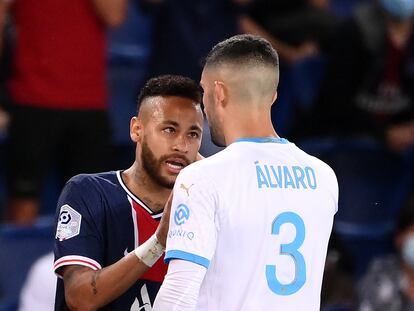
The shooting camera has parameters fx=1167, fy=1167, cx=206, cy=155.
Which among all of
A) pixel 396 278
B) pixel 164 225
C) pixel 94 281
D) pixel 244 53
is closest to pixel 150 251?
pixel 164 225

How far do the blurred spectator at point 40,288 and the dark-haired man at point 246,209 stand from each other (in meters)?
2.24

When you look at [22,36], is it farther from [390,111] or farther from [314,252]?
[314,252]

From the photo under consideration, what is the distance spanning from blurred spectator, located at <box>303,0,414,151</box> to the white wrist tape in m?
3.93

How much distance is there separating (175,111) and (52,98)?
257 centimetres

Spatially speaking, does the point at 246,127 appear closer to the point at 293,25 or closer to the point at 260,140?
the point at 260,140

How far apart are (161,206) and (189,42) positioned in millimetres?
3054

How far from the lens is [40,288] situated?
5.67 metres

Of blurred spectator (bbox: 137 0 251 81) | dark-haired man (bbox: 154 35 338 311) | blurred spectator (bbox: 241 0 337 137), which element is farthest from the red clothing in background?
dark-haired man (bbox: 154 35 338 311)

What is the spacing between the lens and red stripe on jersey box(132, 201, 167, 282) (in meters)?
3.91

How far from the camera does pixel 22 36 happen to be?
6438 mm

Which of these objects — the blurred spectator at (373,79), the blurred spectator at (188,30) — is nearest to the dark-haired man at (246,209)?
the blurred spectator at (188,30)

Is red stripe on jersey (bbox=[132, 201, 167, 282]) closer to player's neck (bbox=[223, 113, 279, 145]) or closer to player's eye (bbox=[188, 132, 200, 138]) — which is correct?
player's eye (bbox=[188, 132, 200, 138])

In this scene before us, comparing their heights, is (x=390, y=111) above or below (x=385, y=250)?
above

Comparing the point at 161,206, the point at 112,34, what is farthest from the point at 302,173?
the point at 112,34
